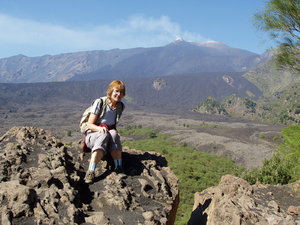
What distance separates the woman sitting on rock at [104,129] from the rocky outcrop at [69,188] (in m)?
0.28

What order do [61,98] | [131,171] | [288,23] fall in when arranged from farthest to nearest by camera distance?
1. [61,98]
2. [288,23]
3. [131,171]

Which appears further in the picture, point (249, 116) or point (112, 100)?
point (249, 116)

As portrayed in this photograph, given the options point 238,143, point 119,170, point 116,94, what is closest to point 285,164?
point 119,170

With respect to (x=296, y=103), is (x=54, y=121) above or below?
below

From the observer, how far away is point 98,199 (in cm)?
Answer: 371

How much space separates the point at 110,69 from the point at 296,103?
146 m

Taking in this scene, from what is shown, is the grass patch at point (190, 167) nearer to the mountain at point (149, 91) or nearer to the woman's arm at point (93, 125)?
the woman's arm at point (93, 125)

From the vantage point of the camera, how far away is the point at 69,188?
345cm

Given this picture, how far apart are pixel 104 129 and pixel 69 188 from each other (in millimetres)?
1075

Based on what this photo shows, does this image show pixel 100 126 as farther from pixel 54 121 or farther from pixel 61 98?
pixel 61 98

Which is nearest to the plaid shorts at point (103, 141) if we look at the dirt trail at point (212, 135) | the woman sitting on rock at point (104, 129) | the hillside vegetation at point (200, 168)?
the woman sitting on rock at point (104, 129)

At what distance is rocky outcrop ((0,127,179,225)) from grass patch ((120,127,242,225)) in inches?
325

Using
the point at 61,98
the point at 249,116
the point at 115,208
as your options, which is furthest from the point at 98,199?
the point at 61,98

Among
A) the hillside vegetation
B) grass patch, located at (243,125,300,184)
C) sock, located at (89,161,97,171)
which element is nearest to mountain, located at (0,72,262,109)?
the hillside vegetation
